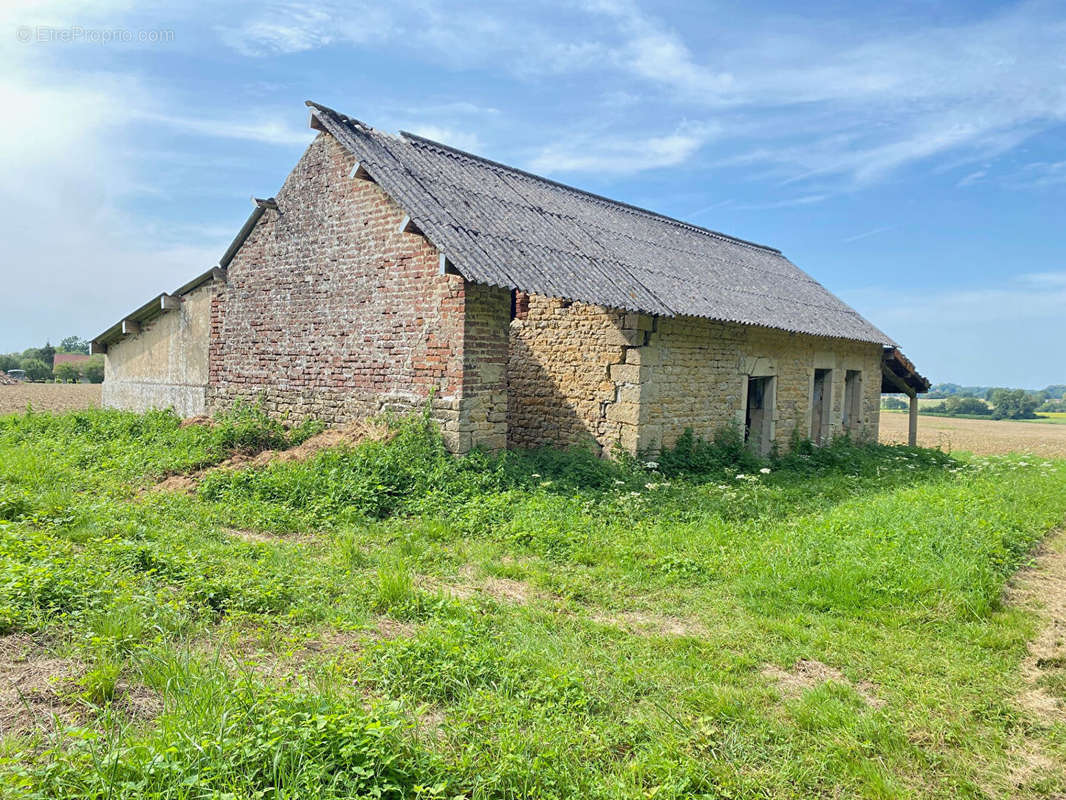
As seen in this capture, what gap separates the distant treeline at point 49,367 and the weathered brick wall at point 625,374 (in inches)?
1264

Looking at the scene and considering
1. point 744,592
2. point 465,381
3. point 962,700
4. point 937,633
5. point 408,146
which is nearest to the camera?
point 962,700

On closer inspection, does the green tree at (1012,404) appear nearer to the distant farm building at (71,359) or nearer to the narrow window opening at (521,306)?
the narrow window opening at (521,306)

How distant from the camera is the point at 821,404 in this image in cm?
1466

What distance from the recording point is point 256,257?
11.4 m

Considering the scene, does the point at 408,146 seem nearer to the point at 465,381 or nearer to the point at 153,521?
the point at 465,381

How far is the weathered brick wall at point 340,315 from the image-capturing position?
8.77m

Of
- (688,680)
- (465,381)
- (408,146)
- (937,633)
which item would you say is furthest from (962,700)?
(408,146)

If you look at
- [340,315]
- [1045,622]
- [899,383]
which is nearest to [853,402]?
[899,383]

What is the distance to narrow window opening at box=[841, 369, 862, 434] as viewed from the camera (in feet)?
51.6

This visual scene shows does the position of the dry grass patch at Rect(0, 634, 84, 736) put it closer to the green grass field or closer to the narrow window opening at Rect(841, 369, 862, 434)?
the green grass field

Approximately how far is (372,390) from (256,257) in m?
3.83

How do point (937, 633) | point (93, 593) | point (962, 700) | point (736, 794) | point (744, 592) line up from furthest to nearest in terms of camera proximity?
point (744, 592) < point (937, 633) < point (93, 593) < point (962, 700) < point (736, 794)

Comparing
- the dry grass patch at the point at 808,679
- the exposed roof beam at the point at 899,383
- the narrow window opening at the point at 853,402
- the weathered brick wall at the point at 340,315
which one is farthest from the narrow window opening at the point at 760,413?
the dry grass patch at the point at 808,679

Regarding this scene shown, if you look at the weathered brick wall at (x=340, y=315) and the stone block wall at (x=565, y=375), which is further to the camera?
the stone block wall at (x=565, y=375)
